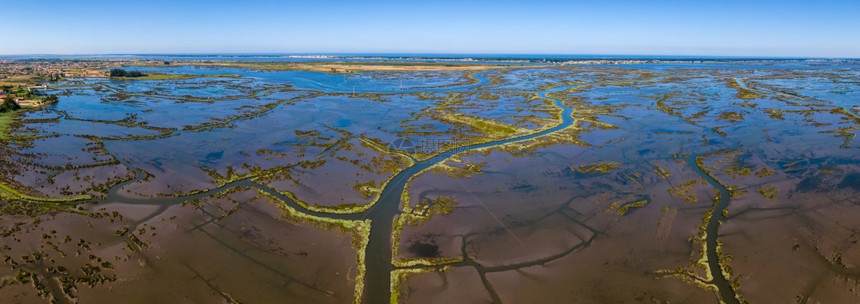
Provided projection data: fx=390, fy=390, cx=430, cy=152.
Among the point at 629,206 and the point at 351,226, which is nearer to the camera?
the point at 351,226

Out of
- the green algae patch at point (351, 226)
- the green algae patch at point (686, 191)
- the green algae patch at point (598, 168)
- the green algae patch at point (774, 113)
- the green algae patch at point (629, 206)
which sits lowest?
the green algae patch at point (351, 226)

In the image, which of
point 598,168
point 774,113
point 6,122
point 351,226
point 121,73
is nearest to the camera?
point 351,226

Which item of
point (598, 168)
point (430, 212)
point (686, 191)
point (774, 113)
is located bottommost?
point (430, 212)

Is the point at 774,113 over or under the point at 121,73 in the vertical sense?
under

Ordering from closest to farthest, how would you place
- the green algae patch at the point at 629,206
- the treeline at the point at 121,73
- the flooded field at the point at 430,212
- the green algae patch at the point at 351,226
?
the flooded field at the point at 430,212 < the green algae patch at the point at 351,226 < the green algae patch at the point at 629,206 < the treeline at the point at 121,73

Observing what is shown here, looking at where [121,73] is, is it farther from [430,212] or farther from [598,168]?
[598,168]

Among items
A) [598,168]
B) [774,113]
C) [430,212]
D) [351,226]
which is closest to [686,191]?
[598,168]

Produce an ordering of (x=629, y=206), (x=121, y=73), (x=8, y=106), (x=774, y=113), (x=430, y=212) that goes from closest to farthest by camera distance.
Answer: (x=430, y=212) → (x=629, y=206) → (x=774, y=113) → (x=8, y=106) → (x=121, y=73)

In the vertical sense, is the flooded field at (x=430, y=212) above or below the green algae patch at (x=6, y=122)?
below

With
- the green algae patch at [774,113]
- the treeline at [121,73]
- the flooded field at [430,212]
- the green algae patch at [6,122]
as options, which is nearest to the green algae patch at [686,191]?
the flooded field at [430,212]

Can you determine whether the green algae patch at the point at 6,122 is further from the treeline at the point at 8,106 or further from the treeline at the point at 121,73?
the treeline at the point at 121,73
